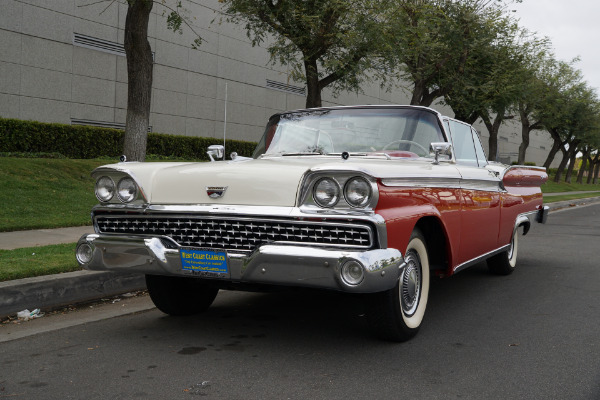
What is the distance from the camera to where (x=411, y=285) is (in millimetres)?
4410

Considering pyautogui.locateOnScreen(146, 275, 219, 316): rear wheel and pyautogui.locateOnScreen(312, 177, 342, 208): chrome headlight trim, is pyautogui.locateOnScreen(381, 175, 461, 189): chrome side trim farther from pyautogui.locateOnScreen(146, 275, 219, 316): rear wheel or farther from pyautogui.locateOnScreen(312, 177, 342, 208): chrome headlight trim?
pyautogui.locateOnScreen(146, 275, 219, 316): rear wheel

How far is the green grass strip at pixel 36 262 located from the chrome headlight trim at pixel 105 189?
1.52 meters

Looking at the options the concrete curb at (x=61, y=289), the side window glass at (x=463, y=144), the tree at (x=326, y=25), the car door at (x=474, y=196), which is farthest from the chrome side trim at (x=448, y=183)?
the tree at (x=326, y=25)

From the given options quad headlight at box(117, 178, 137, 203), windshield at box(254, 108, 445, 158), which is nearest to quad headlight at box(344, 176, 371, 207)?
windshield at box(254, 108, 445, 158)

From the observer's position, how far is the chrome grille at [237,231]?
3652 millimetres

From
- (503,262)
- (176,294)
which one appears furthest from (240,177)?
(503,262)

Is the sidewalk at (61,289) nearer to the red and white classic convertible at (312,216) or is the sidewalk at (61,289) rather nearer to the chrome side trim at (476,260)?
the red and white classic convertible at (312,216)

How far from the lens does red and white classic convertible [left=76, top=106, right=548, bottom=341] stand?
3.67m

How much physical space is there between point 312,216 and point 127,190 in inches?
56.8

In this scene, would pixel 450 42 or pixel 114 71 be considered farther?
pixel 450 42

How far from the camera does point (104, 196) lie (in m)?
4.42

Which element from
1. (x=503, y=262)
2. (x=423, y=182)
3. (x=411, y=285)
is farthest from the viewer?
(x=503, y=262)

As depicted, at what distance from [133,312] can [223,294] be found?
1.02 meters

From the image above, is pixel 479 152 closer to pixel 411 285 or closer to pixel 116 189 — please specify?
pixel 411 285
